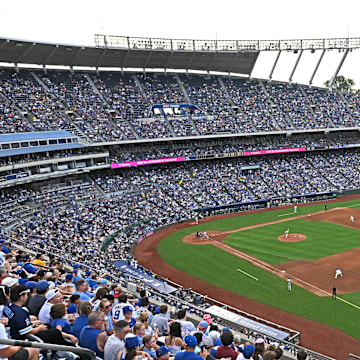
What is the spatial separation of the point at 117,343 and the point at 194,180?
141 feet

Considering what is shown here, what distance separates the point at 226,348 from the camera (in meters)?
7.04

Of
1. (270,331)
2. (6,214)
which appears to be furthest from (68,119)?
(270,331)

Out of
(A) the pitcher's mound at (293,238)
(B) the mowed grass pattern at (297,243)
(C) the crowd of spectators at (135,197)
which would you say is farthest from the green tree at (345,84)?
(A) the pitcher's mound at (293,238)

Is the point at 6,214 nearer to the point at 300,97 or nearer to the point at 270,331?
the point at 270,331

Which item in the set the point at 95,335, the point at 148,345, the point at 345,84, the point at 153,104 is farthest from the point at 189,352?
the point at 345,84

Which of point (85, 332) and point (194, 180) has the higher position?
point (194, 180)

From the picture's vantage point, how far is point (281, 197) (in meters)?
48.3

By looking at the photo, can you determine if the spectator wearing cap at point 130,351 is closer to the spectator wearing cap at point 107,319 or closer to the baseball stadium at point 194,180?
the spectator wearing cap at point 107,319

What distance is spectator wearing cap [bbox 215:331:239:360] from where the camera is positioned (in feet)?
22.6

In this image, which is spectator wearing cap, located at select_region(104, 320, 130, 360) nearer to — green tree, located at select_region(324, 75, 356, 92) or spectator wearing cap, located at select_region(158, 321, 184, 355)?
spectator wearing cap, located at select_region(158, 321, 184, 355)

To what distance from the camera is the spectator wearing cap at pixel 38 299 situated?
703cm

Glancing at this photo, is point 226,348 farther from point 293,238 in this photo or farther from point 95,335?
point 293,238

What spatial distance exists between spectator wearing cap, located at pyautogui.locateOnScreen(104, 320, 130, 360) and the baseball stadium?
4304 mm

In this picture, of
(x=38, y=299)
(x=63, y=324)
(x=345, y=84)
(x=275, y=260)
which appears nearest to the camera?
(x=63, y=324)
